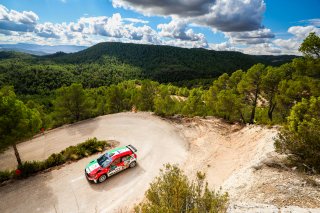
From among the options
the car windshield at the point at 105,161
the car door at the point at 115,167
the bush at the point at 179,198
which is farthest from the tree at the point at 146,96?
the bush at the point at 179,198

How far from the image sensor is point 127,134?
2562 centimetres

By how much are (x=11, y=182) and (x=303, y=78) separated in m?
28.0

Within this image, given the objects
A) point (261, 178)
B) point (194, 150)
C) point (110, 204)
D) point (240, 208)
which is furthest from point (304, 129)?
point (110, 204)

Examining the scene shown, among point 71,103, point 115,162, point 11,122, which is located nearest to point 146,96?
point 71,103

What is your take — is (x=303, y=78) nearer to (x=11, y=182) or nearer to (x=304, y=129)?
(x=304, y=129)

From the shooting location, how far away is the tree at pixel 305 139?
39.8ft

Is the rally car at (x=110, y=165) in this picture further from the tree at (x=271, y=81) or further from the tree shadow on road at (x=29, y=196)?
the tree at (x=271, y=81)

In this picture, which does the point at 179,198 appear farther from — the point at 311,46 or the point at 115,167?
the point at 311,46

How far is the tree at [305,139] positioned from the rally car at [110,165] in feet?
38.4

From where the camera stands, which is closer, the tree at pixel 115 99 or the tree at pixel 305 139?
the tree at pixel 305 139

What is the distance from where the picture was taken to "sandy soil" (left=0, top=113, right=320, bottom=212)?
45.8 ft

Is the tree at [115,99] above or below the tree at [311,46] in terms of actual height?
below

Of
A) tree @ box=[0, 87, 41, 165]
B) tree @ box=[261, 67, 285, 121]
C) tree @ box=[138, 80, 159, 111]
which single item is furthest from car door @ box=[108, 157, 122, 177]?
tree @ box=[138, 80, 159, 111]

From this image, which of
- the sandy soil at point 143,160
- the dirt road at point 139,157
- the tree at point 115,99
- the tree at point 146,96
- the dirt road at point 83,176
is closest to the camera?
the sandy soil at point 143,160
